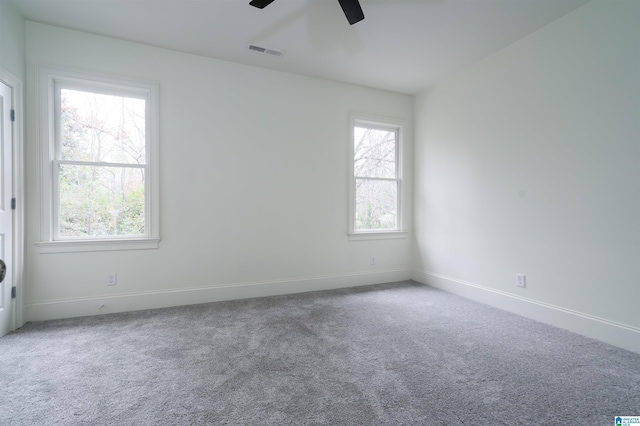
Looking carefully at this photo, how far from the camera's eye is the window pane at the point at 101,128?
3.03 m

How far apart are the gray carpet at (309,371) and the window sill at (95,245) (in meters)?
0.67

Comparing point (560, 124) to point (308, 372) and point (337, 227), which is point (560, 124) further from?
point (308, 372)

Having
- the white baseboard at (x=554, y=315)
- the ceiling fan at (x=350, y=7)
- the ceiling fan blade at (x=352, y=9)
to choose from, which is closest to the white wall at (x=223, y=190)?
the white baseboard at (x=554, y=315)

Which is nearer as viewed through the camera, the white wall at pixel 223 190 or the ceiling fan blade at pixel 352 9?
the ceiling fan blade at pixel 352 9

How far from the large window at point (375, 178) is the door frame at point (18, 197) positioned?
11.4 feet

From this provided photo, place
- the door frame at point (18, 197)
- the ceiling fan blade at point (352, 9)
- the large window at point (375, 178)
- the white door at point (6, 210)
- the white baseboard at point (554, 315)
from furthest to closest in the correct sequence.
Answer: the large window at point (375, 178)
the door frame at point (18, 197)
the white door at point (6, 210)
the white baseboard at point (554, 315)
the ceiling fan blade at point (352, 9)

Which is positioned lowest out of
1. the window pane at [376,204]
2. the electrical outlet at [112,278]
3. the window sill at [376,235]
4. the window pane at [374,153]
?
the electrical outlet at [112,278]

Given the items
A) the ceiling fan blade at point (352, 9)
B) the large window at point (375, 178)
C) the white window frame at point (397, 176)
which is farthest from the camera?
the large window at point (375, 178)

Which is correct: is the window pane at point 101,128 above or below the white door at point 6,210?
above

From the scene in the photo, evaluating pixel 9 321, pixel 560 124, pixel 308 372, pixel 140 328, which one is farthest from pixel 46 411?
pixel 560 124

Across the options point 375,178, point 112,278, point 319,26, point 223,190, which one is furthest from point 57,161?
point 375,178

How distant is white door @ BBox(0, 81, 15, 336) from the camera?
252 cm

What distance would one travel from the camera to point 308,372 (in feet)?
6.50

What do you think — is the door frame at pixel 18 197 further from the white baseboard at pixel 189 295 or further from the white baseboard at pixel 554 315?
the white baseboard at pixel 554 315
